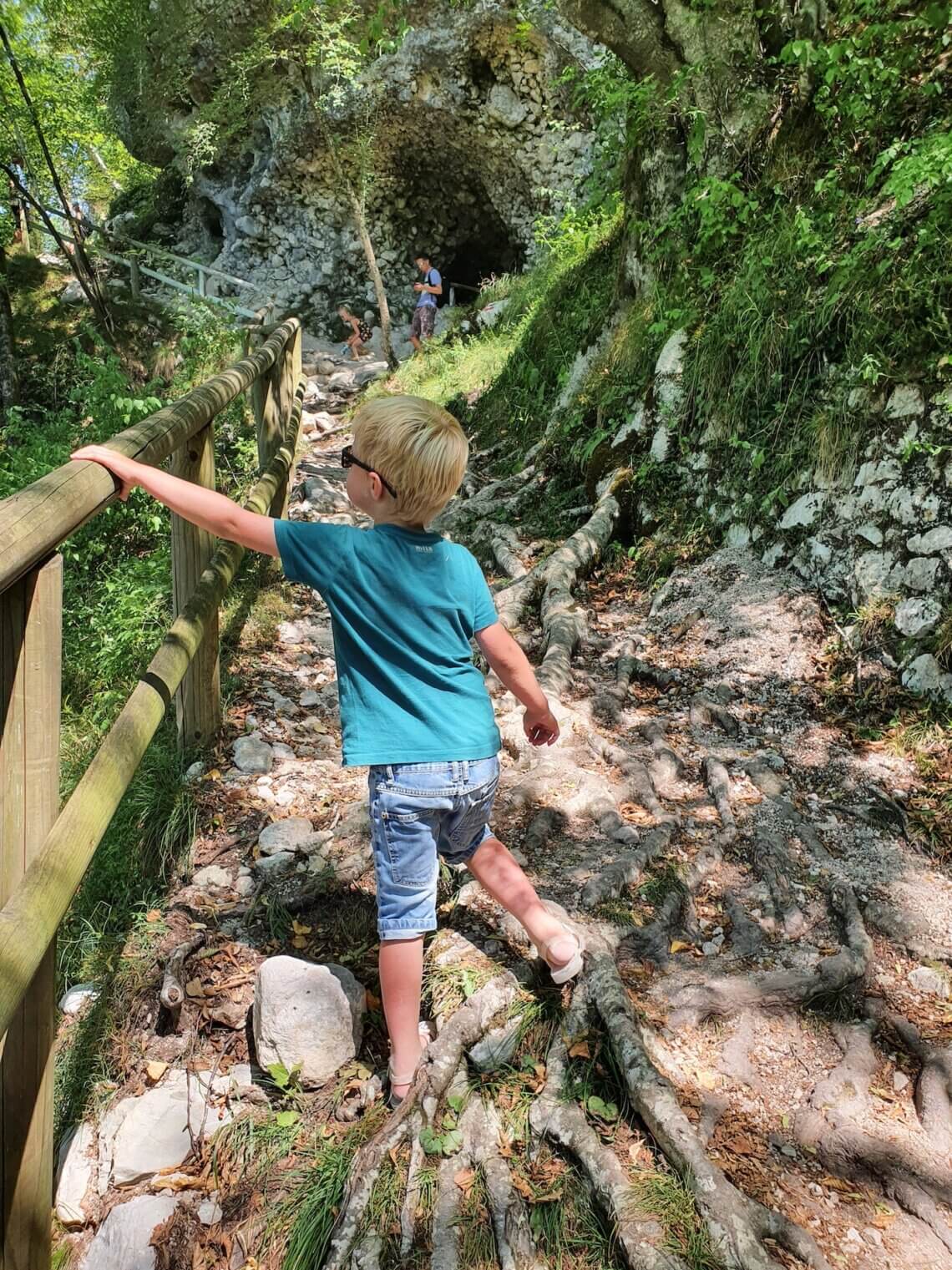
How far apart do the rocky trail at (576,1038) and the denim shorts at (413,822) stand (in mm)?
352

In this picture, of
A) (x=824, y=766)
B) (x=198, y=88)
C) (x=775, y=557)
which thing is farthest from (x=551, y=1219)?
(x=198, y=88)

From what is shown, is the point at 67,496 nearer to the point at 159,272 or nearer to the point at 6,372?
the point at 6,372

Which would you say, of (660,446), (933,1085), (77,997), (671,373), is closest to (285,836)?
Answer: (77,997)

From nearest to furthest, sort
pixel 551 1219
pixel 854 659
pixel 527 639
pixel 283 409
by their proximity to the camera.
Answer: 1. pixel 551 1219
2. pixel 854 659
3. pixel 527 639
4. pixel 283 409

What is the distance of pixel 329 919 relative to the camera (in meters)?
2.52

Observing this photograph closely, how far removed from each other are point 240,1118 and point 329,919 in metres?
0.65

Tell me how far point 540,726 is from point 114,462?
4.13 ft

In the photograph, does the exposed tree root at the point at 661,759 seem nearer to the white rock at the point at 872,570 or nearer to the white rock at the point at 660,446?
the white rock at the point at 872,570

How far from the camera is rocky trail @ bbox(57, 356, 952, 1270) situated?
167 centimetres

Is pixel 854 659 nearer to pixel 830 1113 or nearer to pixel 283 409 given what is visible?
pixel 830 1113

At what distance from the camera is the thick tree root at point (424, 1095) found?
1.65m

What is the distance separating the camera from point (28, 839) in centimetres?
156

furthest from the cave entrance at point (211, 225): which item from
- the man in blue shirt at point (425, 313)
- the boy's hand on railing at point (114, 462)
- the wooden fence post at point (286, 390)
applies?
the boy's hand on railing at point (114, 462)

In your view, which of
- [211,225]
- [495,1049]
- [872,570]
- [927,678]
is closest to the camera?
[495,1049]
